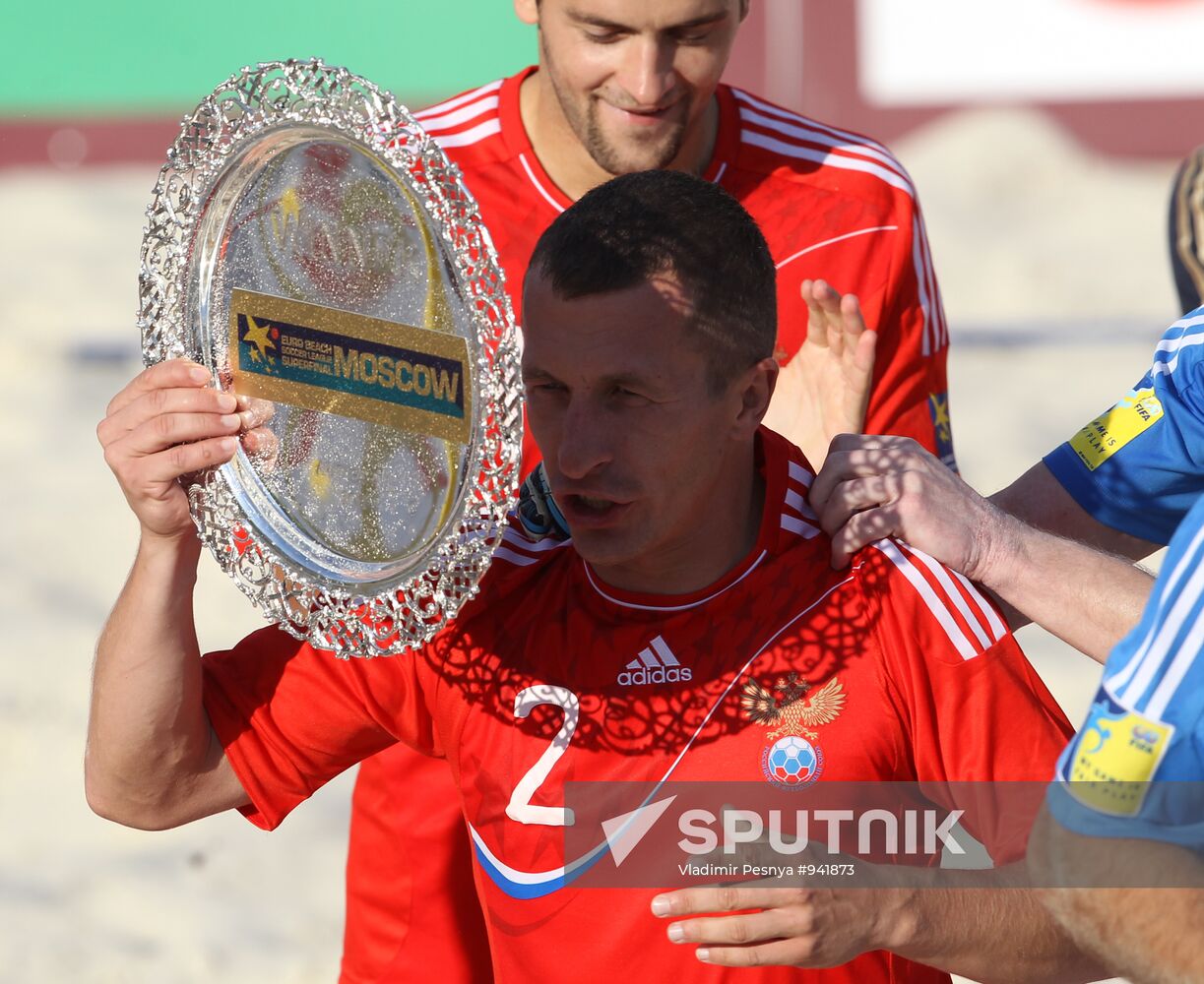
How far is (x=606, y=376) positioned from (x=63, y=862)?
367 cm

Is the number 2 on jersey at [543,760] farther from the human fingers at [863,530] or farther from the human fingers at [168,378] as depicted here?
the human fingers at [168,378]

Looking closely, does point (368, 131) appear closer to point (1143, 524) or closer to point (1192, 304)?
point (1143, 524)

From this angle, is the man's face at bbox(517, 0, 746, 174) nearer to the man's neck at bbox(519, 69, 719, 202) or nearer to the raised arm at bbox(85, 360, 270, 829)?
the man's neck at bbox(519, 69, 719, 202)

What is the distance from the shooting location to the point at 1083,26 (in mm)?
12266

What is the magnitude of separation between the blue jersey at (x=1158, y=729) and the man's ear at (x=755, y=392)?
2.30 feet

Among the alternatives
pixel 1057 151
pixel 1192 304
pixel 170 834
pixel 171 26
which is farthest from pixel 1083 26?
pixel 170 834

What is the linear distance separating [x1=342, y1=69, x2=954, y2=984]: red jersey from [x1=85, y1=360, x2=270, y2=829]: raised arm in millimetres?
781

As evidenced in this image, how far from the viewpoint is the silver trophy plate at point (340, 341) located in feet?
6.77

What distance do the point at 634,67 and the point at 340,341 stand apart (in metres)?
1.06

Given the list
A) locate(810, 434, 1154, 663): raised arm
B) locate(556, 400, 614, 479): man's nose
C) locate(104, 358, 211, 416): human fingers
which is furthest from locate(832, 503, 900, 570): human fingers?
locate(104, 358, 211, 416): human fingers

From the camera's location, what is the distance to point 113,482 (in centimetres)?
813

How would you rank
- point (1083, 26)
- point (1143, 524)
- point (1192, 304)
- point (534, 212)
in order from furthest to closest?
point (1083, 26) → point (1192, 304) → point (534, 212) → point (1143, 524)

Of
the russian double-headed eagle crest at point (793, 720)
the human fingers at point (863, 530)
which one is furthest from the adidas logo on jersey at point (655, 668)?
the human fingers at point (863, 530)

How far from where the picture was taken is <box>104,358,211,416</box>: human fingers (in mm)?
2148
